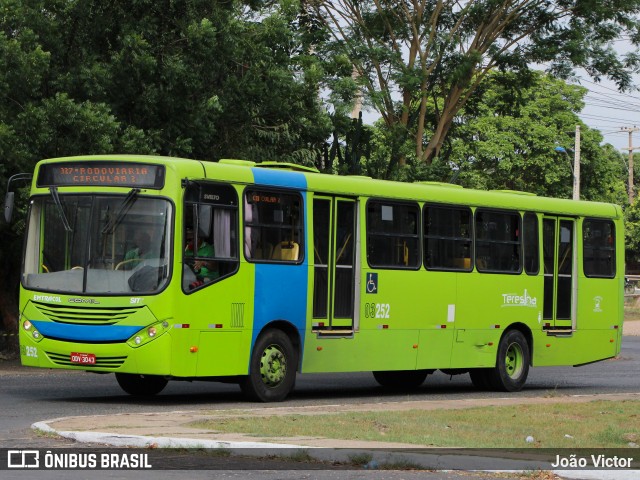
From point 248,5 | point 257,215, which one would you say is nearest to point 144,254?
point 257,215

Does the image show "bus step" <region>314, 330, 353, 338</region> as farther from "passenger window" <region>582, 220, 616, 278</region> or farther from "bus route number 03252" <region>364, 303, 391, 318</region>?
"passenger window" <region>582, 220, 616, 278</region>

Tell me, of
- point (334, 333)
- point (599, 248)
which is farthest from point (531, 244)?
point (334, 333)

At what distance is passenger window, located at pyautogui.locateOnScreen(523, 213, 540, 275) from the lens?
902 inches

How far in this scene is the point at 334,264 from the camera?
19266 mm

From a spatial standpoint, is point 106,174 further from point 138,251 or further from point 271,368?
point 271,368

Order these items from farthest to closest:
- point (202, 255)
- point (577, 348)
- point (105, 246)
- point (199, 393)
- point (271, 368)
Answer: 1. point (577, 348)
2. point (199, 393)
3. point (271, 368)
4. point (202, 255)
5. point (105, 246)

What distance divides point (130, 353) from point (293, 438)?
4.45m

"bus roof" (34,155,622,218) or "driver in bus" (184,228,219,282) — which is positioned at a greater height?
"bus roof" (34,155,622,218)

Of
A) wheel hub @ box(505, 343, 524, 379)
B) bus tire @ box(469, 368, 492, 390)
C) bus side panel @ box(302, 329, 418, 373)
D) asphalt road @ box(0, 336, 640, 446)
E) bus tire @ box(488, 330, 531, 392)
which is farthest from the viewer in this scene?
wheel hub @ box(505, 343, 524, 379)

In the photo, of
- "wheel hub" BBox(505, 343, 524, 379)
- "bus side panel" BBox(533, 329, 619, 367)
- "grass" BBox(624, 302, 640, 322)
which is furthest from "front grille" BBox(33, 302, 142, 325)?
"grass" BBox(624, 302, 640, 322)

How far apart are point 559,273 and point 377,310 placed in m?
4.90

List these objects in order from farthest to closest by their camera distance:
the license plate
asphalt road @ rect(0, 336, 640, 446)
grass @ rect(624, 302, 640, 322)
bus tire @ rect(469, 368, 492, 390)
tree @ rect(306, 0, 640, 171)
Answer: grass @ rect(624, 302, 640, 322)
tree @ rect(306, 0, 640, 171)
bus tire @ rect(469, 368, 492, 390)
the license plate
asphalt road @ rect(0, 336, 640, 446)

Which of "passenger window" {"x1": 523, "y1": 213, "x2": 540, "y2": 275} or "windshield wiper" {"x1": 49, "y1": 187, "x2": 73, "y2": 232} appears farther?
"passenger window" {"x1": 523, "y1": 213, "x2": 540, "y2": 275}

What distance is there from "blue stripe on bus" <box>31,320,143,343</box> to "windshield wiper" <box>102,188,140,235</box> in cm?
118
